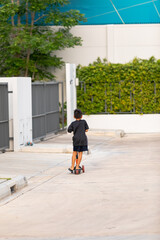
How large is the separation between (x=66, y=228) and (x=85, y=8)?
25018mm

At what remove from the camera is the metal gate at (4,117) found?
787 inches

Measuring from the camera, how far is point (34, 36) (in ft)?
97.4

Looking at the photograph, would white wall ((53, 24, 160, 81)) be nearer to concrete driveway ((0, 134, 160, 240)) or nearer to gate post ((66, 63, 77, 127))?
gate post ((66, 63, 77, 127))

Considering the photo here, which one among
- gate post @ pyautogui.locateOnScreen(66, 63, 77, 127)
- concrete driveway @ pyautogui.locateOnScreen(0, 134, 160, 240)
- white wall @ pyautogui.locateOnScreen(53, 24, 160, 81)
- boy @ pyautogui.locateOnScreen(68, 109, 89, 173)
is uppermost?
white wall @ pyautogui.locateOnScreen(53, 24, 160, 81)

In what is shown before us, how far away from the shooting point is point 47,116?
25.3 metres

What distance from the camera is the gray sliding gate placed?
23391 mm

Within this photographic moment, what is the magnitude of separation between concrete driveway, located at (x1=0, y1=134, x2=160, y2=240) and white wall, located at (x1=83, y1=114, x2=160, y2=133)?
Answer: 10.6 m

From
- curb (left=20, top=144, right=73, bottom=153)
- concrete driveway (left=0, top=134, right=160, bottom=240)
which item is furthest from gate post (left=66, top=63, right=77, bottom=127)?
concrete driveway (left=0, top=134, right=160, bottom=240)

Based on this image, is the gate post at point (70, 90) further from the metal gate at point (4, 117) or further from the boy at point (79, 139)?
the boy at point (79, 139)

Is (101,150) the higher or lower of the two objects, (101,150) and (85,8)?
the lower

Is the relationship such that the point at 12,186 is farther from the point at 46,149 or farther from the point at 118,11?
the point at 118,11

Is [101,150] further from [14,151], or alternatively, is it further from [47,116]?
[47,116]

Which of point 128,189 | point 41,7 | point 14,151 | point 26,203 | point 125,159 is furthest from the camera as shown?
point 41,7

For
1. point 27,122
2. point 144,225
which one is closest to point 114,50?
point 27,122
